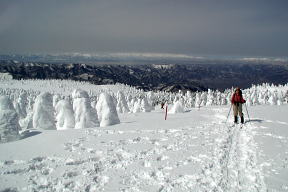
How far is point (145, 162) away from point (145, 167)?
1.55ft

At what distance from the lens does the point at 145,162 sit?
10203mm

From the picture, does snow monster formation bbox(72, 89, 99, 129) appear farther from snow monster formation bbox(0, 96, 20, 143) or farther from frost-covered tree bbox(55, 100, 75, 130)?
snow monster formation bbox(0, 96, 20, 143)

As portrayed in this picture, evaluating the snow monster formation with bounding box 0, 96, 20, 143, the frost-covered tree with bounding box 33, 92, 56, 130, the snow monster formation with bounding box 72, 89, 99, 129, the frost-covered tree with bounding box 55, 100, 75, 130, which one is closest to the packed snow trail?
the snow monster formation with bounding box 0, 96, 20, 143

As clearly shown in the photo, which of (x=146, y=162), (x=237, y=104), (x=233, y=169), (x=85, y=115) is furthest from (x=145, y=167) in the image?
(x=85, y=115)

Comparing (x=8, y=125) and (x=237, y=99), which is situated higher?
(x=237, y=99)

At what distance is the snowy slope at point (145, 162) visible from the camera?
8.11m

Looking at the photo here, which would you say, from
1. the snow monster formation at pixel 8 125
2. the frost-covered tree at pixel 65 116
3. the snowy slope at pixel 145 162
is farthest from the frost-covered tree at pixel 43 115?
the snowy slope at pixel 145 162

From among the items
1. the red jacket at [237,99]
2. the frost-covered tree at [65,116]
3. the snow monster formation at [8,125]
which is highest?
the red jacket at [237,99]

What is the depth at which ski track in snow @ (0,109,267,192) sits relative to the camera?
8.06 m

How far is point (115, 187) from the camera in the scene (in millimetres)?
7863

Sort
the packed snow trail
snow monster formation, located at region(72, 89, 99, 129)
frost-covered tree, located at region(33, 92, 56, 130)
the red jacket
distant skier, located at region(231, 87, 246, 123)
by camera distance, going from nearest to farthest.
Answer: the packed snow trail, distant skier, located at region(231, 87, 246, 123), the red jacket, snow monster formation, located at region(72, 89, 99, 129), frost-covered tree, located at region(33, 92, 56, 130)

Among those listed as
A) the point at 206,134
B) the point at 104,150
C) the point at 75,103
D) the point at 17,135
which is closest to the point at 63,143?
the point at 104,150

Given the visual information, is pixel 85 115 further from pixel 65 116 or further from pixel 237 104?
pixel 237 104

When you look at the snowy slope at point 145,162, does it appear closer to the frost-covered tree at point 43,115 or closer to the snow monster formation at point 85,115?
the snow monster formation at point 85,115
